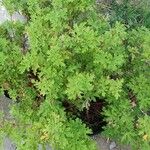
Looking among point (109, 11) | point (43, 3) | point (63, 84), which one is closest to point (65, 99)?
point (63, 84)

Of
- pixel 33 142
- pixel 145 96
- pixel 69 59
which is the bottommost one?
pixel 33 142

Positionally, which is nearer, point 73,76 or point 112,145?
point 73,76

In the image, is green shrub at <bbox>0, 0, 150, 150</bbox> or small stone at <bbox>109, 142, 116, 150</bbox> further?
small stone at <bbox>109, 142, 116, 150</bbox>

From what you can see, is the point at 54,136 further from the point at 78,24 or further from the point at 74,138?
the point at 78,24

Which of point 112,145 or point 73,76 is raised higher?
point 73,76

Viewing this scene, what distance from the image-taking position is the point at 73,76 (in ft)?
8.11

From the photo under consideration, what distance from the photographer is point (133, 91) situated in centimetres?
266

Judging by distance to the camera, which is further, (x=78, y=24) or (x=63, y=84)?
(x=78, y=24)

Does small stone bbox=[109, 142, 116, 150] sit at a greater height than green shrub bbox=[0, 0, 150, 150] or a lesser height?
lesser

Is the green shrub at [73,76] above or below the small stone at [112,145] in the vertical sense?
above

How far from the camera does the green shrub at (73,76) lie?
8.07 feet

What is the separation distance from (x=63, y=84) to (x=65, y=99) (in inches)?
6.9

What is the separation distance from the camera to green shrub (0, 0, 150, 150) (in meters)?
2.46

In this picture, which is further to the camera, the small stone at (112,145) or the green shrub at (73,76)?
the small stone at (112,145)
